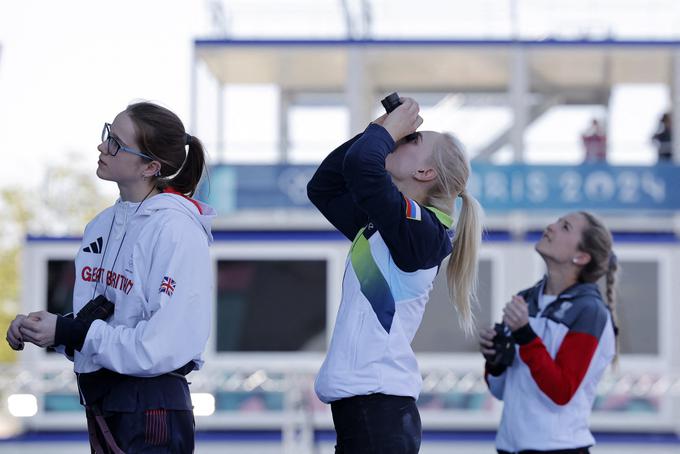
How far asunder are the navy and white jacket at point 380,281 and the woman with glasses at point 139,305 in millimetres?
416

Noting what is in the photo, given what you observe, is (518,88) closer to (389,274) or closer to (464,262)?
(464,262)

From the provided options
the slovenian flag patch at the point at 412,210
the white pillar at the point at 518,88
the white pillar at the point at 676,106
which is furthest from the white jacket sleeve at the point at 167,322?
the white pillar at the point at 676,106

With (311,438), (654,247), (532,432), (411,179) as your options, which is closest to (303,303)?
(311,438)

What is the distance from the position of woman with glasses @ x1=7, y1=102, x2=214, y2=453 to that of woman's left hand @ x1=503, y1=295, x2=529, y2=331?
1425 millimetres

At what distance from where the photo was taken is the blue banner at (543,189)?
15703mm

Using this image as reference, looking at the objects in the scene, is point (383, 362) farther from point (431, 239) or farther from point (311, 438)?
point (311, 438)

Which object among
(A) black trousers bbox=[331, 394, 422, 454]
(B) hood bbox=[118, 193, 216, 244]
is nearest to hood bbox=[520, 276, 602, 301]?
(A) black trousers bbox=[331, 394, 422, 454]

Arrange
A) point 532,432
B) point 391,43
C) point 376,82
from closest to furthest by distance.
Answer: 1. point 532,432
2. point 391,43
3. point 376,82

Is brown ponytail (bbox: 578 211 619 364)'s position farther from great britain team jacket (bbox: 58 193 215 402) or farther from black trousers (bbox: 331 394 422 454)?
great britain team jacket (bbox: 58 193 215 402)

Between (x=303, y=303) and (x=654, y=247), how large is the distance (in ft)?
14.4

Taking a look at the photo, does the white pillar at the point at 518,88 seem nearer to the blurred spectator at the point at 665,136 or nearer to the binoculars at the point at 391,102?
the blurred spectator at the point at 665,136

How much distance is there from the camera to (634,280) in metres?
14.9

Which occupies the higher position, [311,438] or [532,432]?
[532,432]

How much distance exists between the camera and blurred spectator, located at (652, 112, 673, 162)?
1720 centimetres
